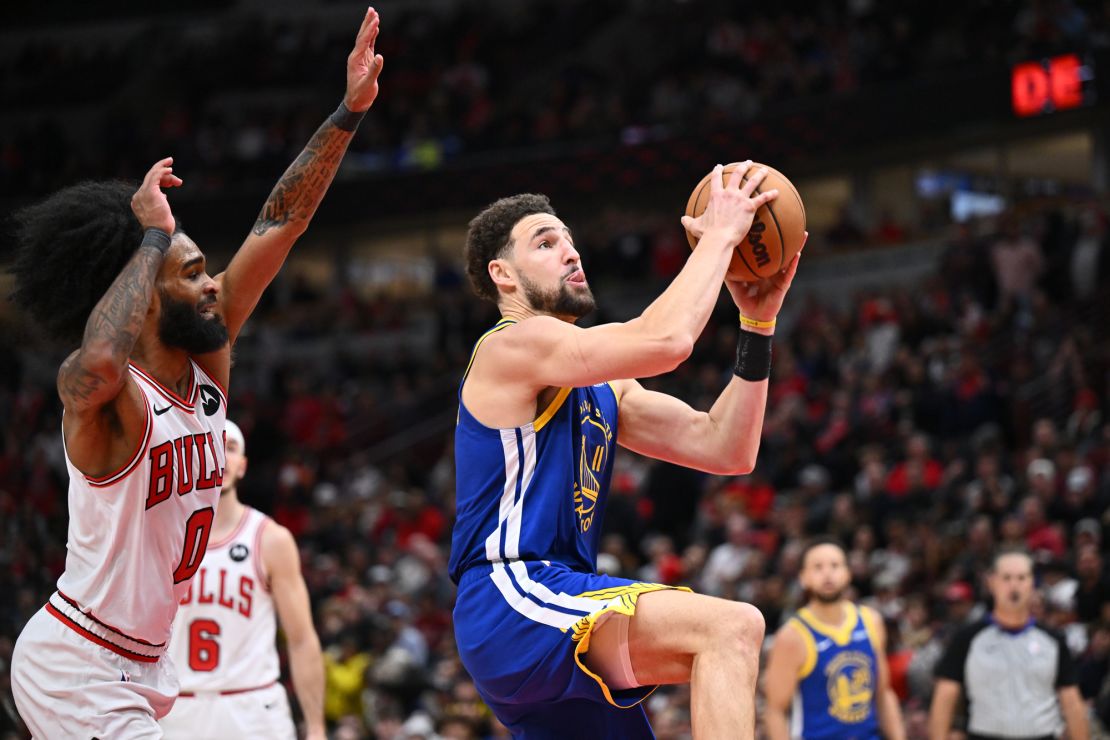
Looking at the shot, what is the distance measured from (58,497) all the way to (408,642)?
394 centimetres

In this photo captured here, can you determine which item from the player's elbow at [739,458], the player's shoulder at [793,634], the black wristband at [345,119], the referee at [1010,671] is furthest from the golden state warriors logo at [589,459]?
the referee at [1010,671]

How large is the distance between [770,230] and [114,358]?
2.14m

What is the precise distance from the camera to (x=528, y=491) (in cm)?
466

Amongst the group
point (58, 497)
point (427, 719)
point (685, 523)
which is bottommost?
point (427, 719)

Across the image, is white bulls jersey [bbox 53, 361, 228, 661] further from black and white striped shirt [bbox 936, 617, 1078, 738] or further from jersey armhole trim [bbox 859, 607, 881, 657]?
black and white striped shirt [bbox 936, 617, 1078, 738]

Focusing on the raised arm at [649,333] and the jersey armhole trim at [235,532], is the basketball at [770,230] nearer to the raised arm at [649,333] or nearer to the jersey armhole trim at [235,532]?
the raised arm at [649,333]

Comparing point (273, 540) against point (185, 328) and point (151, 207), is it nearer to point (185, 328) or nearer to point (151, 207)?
point (185, 328)

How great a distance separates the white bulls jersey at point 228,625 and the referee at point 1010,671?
4.05 meters

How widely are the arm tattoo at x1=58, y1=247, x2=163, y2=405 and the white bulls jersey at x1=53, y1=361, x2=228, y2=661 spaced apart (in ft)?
0.99

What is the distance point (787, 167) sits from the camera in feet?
76.6

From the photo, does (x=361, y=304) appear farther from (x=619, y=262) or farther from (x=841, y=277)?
(x=841, y=277)

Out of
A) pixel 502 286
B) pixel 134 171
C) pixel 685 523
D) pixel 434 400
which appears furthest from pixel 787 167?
pixel 502 286

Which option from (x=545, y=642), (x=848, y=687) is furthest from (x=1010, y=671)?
(x=545, y=642)

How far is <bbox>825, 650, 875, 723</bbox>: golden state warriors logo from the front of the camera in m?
Answer: 8.04
